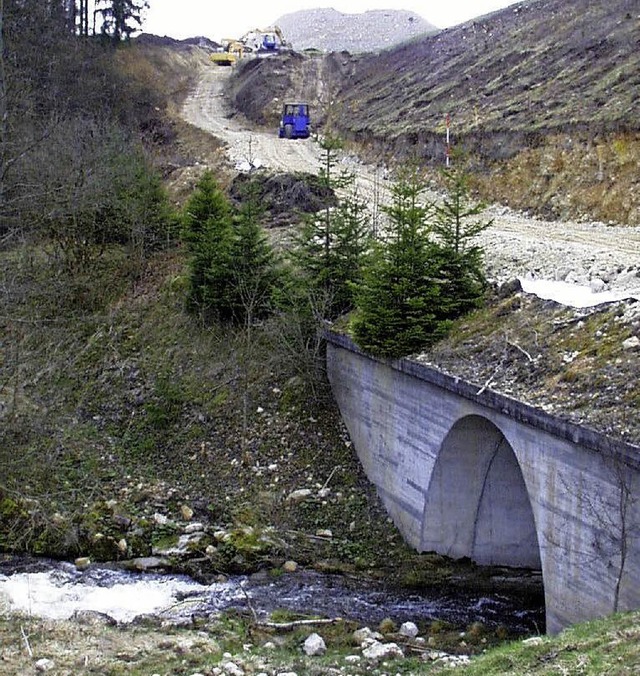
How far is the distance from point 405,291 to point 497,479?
12.1 ft

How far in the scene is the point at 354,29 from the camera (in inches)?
4343

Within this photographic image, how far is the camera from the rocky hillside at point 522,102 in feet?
73.5

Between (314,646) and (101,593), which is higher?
(314,646)

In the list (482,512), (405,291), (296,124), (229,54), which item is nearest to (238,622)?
(482,512)

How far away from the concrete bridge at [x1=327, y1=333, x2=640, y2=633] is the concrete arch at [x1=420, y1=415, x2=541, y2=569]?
18 millimetres

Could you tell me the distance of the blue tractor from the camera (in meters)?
40.3

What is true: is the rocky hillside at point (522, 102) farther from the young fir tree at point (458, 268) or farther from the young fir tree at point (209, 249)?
the young fir tree at point (209, 249)

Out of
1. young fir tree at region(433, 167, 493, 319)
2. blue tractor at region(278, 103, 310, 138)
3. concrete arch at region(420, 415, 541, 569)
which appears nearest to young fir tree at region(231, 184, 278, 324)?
young fir tree at region(433, 167, 493, 319)

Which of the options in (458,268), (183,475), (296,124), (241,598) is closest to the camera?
(241,598)

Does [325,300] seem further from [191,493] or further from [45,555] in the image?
[45,555]

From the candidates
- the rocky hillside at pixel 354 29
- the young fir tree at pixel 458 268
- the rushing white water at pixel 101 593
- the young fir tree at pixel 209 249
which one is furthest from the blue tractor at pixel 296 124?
the rocky hillside at pixel 354 29

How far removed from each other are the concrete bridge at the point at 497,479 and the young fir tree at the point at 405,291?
0.59 meters

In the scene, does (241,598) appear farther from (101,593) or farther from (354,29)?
(354,29)

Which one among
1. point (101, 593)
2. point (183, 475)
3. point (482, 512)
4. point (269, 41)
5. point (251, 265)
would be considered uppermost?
point (269, 41)
